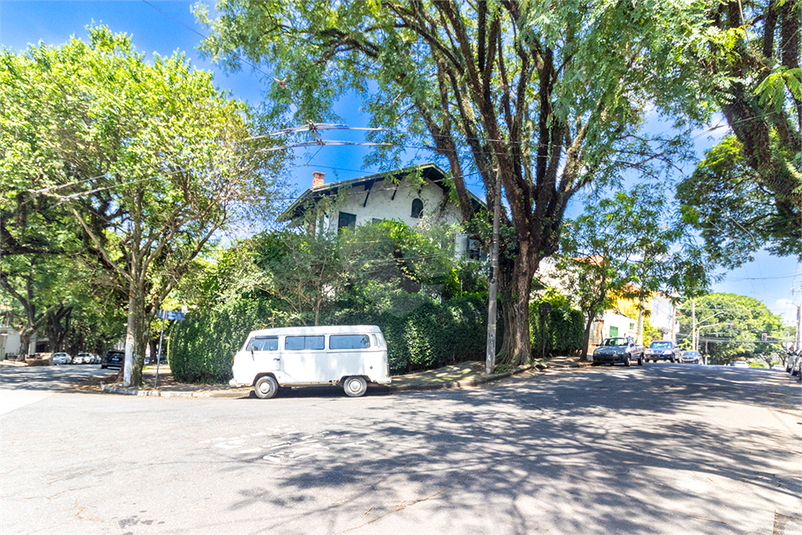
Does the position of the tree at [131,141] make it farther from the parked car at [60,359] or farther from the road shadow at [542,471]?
the parked car at [60,359]

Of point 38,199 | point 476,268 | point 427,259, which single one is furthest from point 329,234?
point 38,199

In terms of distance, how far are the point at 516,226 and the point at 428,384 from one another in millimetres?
6858

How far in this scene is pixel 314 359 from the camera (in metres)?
12.9

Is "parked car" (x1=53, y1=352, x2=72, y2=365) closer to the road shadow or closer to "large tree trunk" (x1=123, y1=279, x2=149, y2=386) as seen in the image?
"large tree trunk" (x1=123, y1=279, x2=149, y2=386)

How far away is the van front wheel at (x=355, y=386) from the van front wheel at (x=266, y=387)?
6.67 feet

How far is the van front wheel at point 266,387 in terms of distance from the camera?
13039 mm

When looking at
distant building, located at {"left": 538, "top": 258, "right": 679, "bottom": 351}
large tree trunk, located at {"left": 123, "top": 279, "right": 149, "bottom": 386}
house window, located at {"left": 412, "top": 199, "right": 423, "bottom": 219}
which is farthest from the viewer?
distant building, located at {"left": 538, "top": 258, "right": 679, "bottom": 351}

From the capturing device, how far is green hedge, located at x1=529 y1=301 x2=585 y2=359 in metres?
24.9

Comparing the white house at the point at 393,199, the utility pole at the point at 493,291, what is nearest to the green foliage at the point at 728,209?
the utility pole at the point at 493,291

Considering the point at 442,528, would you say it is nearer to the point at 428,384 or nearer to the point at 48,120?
the point at 428,384

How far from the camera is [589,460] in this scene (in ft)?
19.4

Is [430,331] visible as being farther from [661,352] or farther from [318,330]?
[661,352]

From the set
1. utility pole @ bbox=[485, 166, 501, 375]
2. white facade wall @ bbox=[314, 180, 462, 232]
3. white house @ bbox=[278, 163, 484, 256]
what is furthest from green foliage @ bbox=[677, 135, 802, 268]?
white facade wall @ bbox=[314, 180, 462, 232]

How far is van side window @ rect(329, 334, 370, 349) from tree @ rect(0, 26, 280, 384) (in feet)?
19.6
